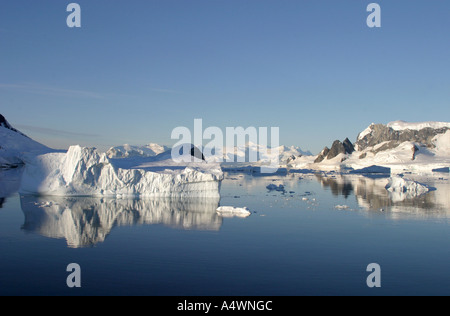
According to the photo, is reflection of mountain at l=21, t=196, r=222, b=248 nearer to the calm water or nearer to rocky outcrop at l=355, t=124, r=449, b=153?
the calm water

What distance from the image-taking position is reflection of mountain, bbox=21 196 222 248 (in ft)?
46.4

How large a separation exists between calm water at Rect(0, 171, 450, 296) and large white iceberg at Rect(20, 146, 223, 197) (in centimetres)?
208

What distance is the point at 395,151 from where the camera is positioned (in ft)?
265

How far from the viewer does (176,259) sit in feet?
34.8

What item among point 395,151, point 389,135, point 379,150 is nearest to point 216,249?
point 395,151

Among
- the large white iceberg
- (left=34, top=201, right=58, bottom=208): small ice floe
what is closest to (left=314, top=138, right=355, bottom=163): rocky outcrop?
the large white iceberg

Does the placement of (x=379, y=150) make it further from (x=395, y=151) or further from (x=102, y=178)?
(x=102, y=178)

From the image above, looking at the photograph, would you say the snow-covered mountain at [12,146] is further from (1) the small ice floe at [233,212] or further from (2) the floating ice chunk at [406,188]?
(2) the floating ice chunk at [406,188]

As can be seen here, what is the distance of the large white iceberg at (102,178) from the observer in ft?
72.3

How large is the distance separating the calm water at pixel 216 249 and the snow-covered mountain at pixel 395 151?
59.2 meters

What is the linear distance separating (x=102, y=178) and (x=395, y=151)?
237 feet

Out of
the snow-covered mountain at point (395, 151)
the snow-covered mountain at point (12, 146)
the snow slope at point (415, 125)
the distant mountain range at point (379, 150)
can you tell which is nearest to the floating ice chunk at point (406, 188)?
the distant mountain range at point (379, 150)

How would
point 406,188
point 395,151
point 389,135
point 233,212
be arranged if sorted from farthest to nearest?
1. point 389,135
2. point 395,151
3. point 406,188
4. point 233,212
